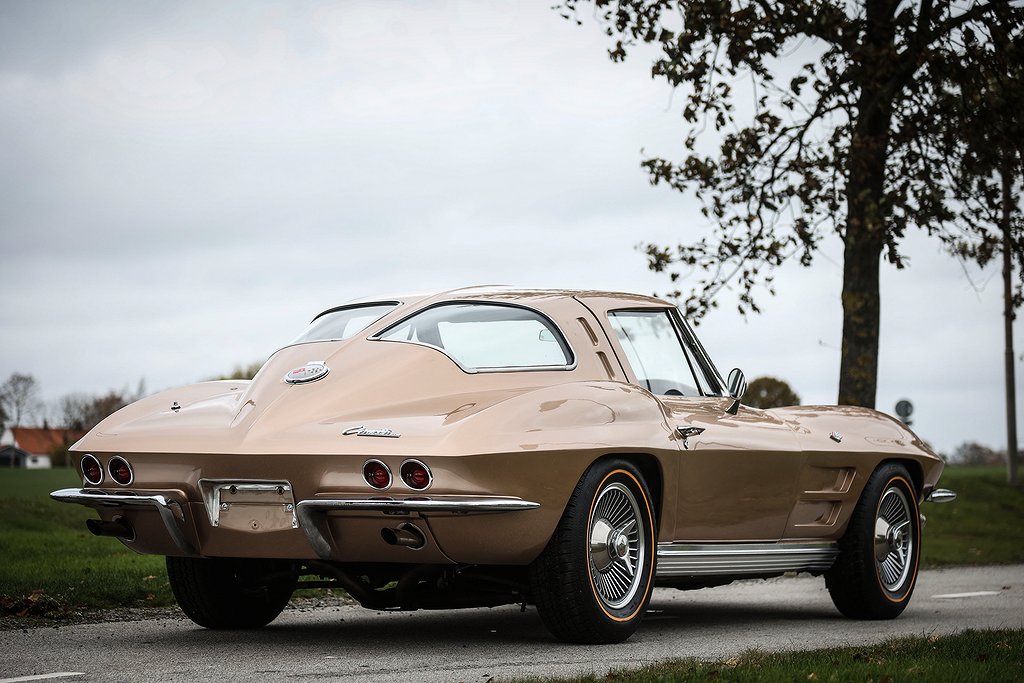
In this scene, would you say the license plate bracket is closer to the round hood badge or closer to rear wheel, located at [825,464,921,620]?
the round hood badge

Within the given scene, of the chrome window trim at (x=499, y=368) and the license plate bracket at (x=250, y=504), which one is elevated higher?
the chrome window trim at (x=499, y=368)

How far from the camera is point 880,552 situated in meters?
8.84

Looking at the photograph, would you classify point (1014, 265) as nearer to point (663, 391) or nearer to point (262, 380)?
point (663, 391)

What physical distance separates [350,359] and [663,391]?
77.6 inches

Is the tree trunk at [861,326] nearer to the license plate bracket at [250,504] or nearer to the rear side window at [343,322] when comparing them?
the rear side window at [343,322]

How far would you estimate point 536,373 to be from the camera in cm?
677

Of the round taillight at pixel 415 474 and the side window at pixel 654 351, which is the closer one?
the round taillight at pixel 415 474

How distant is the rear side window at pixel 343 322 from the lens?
23.6 feet

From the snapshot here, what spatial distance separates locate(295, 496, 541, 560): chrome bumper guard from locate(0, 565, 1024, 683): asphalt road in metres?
0.58

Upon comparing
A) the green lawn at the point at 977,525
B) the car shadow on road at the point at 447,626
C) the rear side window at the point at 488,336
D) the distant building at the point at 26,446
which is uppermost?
the rear side window at the point at 488,336

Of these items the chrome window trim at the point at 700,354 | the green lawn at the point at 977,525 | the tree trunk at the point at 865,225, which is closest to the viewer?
the chrome window trim at the point at 700,354

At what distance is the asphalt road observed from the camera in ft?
19.1

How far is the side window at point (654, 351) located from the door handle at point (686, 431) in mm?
438

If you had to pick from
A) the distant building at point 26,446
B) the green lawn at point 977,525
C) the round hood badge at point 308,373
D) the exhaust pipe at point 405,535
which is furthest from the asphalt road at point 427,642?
the distant building at point 26,446
